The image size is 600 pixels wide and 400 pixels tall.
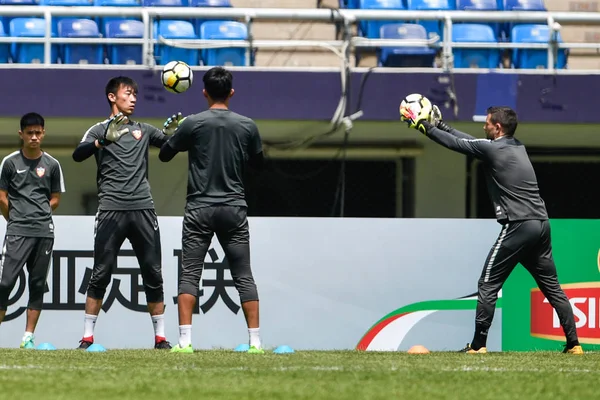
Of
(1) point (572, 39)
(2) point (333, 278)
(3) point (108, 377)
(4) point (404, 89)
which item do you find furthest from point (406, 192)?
(3) point (108, 377)

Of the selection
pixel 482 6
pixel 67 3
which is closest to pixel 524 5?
pixel 482 6

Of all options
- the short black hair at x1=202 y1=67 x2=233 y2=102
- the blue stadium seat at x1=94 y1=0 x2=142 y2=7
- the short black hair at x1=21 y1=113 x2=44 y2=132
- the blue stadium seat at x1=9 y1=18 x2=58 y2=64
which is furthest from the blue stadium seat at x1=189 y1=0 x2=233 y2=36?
the short black hair at x1=202 y1=67 x2=233 y2=102

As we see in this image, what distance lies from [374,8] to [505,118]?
6.05m

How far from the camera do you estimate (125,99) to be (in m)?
6.88

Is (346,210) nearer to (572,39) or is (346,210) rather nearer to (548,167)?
(548,167)

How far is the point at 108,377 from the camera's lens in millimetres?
4875

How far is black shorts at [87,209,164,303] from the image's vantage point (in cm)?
677

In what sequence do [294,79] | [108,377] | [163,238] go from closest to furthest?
[108,377] < [163,238] < [294,79]

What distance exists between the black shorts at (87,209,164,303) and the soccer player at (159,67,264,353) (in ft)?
2.43

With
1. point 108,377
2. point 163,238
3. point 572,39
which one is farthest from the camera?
point 572,39

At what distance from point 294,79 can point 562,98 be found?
9.74 ft

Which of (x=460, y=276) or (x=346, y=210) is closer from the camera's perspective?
(x=460, y=276)

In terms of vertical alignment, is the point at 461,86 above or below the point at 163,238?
above

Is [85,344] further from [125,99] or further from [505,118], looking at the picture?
[505,118]
